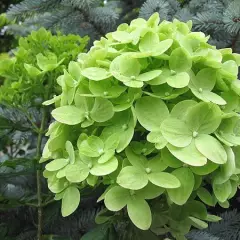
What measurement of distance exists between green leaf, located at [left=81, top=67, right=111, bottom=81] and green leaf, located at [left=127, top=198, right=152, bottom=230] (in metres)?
0.18

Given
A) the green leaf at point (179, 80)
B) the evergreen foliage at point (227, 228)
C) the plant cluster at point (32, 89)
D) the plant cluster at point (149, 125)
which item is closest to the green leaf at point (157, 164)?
the plant cluster at point (149, 125)

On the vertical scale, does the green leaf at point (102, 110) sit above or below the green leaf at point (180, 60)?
below

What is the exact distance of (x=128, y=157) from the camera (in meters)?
0.52

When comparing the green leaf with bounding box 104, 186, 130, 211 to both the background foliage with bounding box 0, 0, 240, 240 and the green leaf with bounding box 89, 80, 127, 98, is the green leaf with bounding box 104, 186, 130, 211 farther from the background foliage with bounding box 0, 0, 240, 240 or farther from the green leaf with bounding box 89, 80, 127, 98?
the background foliage with bounding box 0, 0, 240, 240

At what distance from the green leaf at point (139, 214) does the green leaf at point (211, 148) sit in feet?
0.37

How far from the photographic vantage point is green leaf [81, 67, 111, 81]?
52cm

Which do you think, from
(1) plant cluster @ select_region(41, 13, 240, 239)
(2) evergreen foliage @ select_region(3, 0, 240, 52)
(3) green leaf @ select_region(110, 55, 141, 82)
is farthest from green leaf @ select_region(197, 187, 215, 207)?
(2) evergreen foliage @ select_region(3, 0, 240, 52)

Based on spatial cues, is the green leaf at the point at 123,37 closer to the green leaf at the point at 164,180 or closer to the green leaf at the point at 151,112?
the green leaf at the point at 151,112

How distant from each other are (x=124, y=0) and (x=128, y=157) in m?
0.98

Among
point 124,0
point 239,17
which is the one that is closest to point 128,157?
point 239,17

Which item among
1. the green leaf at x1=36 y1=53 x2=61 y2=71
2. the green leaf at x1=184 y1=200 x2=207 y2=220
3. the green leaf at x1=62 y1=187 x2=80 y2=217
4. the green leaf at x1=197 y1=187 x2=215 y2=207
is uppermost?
the green leaf at x1=36 y1=53 x2=61 y2=71

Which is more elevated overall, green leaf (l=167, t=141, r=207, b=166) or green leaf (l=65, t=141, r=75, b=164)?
green leaf (l=167, t=141, r=207, b=166)

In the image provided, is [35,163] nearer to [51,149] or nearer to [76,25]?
[51,149]

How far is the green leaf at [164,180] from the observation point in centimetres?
48
